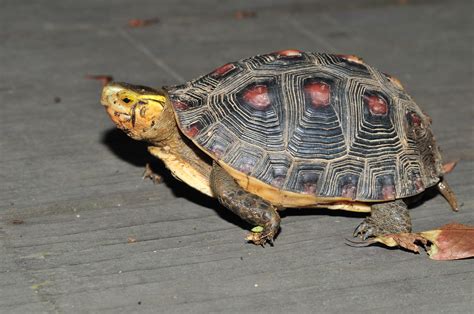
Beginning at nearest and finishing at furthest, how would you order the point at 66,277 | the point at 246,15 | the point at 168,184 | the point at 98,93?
the point at 66,277 → the point at 168,184 → the point at 98,93 → the point at 246,15

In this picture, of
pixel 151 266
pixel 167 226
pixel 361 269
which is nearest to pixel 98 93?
pixel 167 226

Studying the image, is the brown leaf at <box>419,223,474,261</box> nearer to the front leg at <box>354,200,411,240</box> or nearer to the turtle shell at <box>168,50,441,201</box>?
the front leg at <box>354,200,411,240</box>

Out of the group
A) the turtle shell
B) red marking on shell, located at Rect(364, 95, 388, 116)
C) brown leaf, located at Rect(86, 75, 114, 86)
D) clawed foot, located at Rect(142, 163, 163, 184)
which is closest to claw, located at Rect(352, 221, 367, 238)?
the turtle shell

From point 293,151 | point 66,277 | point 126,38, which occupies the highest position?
point 293,151

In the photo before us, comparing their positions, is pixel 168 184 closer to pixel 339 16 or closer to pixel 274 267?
pixel 274 267

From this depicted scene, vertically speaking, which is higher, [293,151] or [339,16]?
[293,151]

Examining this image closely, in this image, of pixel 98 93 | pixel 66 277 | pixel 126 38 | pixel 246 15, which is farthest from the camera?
pixel 246 15

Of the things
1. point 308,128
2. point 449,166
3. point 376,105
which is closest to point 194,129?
point 308,128

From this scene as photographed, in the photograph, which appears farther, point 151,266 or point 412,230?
point 412,230
